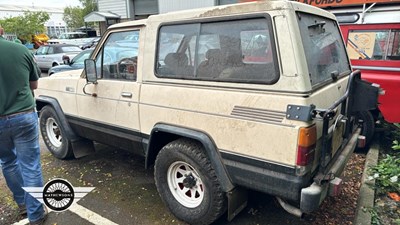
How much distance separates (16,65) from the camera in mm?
2838

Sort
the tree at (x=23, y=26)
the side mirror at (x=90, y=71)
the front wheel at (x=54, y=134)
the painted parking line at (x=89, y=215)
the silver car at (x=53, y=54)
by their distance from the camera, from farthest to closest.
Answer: the tree at (x=23, y=26), the silver car at (x=53, y=54), the front wheel at (x=54, y=134), the side mirror at (x=90, y=71), the painted parking line at (x=89, y=215)

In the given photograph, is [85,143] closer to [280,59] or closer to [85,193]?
[85,193]

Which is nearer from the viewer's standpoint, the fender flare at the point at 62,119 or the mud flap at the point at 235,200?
the mud flap at the point at 235,200

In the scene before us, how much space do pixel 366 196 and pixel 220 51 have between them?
2363mm

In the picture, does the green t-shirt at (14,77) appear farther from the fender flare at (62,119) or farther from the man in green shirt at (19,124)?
the fender flare at (62,119)

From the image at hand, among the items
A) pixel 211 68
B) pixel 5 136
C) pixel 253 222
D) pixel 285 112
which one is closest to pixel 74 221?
pixel 5 136

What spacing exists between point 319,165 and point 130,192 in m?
2.27

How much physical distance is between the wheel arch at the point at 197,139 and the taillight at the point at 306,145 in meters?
0.69

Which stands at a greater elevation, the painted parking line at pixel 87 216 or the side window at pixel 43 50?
the side window at pixel 43 50

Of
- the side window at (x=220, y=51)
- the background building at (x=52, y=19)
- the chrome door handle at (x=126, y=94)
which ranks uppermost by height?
the background building at (x=52, y=19)

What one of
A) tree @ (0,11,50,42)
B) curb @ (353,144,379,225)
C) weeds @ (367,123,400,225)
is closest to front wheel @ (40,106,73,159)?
curb @ (353,144,379,225)

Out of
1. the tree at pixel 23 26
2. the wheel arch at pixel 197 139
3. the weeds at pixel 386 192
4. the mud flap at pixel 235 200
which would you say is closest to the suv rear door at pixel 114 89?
the wheel arch at pixel 197 139

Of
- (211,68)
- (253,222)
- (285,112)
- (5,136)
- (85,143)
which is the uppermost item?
(211,68)

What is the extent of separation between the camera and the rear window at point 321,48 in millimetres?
2492
